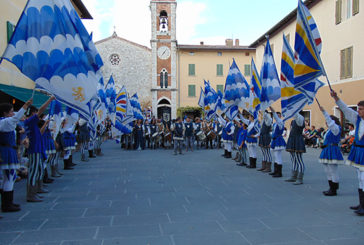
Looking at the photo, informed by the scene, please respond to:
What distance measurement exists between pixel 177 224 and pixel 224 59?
38.1 m

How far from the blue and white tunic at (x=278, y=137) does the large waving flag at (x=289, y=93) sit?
3.54ft

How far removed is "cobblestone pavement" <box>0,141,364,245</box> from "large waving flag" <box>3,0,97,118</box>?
1.92 m

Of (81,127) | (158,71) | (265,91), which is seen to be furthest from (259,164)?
(158,71)

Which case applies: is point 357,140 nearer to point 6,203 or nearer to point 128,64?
point 6,203

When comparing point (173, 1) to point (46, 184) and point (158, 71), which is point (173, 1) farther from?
point (46, 184)

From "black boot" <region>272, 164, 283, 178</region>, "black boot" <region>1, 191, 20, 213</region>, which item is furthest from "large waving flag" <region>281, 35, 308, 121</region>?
"black boot" <region>1, 191, 20, 213</region>

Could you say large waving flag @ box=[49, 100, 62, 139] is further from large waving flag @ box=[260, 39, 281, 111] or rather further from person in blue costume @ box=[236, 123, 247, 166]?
person in blue costume @ box=[236, 123, 247, 166]

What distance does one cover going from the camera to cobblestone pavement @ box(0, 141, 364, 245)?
4.41m

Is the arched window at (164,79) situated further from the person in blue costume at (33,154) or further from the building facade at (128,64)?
the person in blue costume at (33,154)

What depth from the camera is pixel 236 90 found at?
1231cm

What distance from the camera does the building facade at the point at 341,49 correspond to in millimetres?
16297

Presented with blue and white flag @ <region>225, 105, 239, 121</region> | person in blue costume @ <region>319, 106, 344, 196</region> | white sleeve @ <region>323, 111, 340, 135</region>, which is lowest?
person in blue costume @ <region>319, 106, 344, 196</region>

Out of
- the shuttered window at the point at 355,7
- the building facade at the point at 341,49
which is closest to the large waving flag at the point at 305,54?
the building facade at the point at 341,49

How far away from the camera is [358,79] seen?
53.6 ft
